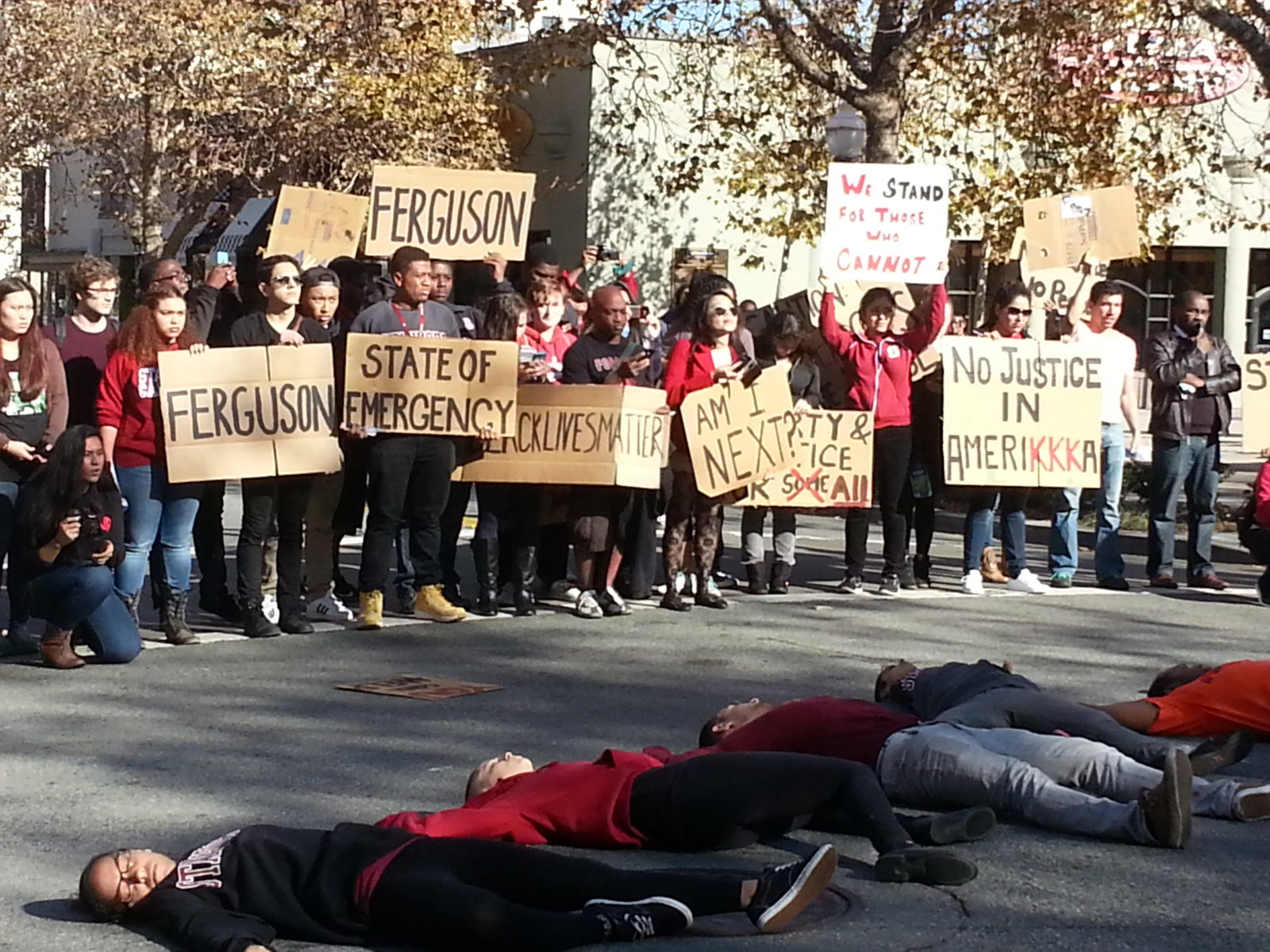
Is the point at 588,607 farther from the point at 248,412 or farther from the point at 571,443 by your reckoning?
the point at 248,412

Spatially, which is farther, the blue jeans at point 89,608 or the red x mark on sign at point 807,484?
the red x mark on sign at point 807,484

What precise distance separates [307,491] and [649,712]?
296cm

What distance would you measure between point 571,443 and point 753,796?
582 centimetres

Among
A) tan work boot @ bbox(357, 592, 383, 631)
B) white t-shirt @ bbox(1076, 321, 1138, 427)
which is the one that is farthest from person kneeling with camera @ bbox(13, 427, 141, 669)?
white t-shirt @ bbox(1076, 321, 1138, 427)

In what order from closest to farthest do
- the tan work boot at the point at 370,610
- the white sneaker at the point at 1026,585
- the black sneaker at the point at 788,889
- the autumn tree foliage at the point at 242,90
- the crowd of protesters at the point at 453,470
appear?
the black sneaker at the point at 788,889
the crowd of protesters at the point at 453,470
the tan work boot at the point at 370,610
the white sneaker at the point at 1026,585
the autumn tree foliage at the point at 242,90

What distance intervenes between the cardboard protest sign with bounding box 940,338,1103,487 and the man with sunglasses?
10cm

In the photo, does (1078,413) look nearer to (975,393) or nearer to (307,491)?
(975,393)

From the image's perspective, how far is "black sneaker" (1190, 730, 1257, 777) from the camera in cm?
696

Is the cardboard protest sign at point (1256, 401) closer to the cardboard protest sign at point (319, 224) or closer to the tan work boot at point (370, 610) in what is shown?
the cardboard protest sign at point (319, 224)

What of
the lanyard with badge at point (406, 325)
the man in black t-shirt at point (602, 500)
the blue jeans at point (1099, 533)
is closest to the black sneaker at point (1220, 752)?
the man in black t-shirt at point (602, 500)

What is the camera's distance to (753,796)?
5680 millimetres

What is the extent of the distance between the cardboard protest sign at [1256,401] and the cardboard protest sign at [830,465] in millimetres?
2592

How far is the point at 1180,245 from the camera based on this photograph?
36375 millimetres

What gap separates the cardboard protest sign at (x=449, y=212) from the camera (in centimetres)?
1220
